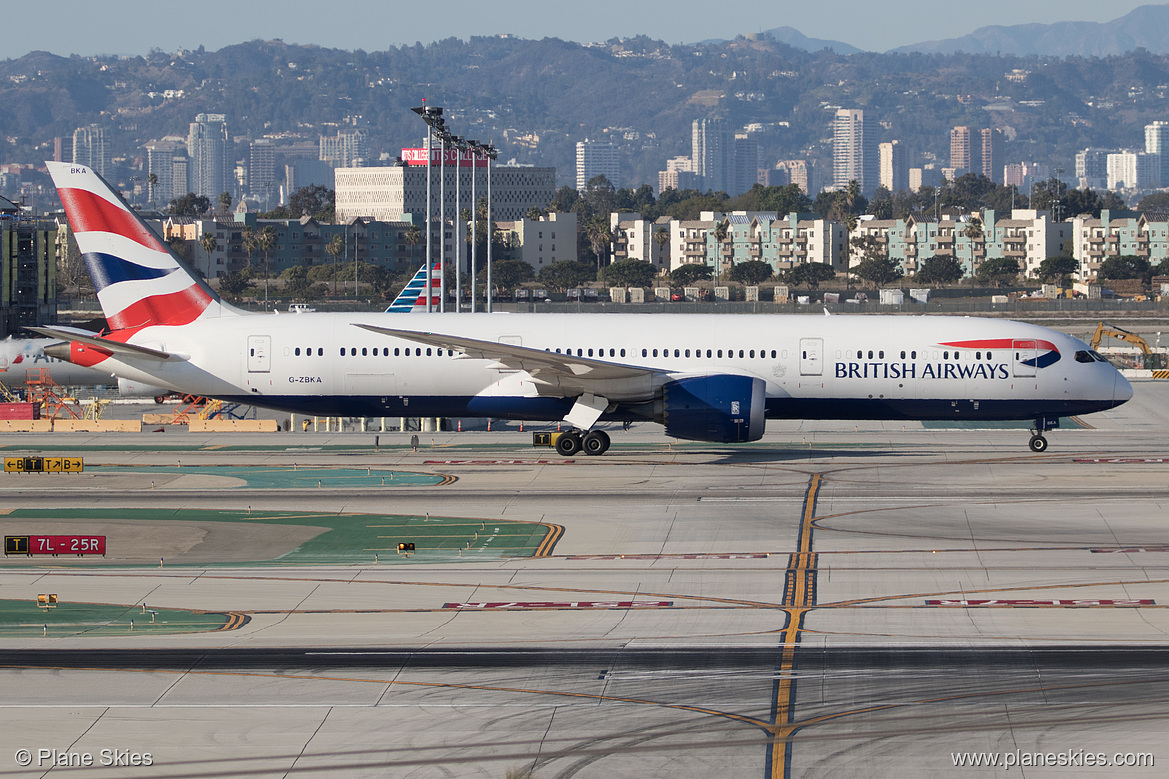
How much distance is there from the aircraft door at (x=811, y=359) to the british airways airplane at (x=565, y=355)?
5cm

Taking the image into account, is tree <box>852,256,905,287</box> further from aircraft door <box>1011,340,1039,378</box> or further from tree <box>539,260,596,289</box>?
aircraft door <box>1011,340,1039,378</box>

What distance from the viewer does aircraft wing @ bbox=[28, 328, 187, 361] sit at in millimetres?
41250

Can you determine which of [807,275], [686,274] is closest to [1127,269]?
[807,275]

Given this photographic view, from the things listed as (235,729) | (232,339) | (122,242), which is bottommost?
(235,729)

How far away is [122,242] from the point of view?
43.5 m

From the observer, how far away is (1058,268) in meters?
189

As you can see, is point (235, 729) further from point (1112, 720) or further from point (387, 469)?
point (387, 469)

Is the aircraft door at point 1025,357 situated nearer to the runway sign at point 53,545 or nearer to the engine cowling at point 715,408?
the engine cowling at point 715,408

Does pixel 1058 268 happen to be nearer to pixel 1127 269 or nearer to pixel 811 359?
pixel 1127 269

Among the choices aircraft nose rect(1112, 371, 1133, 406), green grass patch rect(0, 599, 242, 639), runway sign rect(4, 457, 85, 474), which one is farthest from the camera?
aircraft nose rect(1112, 371, 1133, 406)

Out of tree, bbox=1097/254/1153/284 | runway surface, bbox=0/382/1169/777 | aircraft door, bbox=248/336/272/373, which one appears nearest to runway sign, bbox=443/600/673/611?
runway surface, bbox=0/382/1169/777

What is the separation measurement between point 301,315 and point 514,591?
21731mm

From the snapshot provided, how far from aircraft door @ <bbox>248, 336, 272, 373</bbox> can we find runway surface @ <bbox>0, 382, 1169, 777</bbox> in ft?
10.7

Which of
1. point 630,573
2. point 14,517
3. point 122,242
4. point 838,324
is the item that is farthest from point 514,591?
point 122,242
